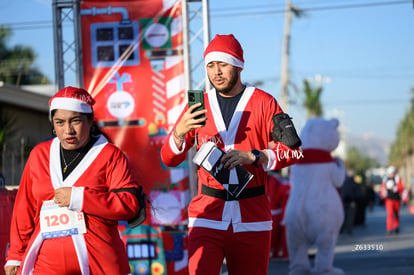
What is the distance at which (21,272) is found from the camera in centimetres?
421

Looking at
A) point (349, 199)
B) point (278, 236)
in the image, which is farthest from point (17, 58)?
point (278, 236)

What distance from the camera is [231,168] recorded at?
4.50 m

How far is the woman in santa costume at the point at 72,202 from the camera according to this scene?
4.12m

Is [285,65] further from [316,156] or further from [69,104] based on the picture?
[69,104]

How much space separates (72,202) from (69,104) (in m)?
0.62

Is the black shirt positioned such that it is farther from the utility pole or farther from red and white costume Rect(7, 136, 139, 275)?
the utility pole

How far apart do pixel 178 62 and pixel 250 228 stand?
3.67 metres

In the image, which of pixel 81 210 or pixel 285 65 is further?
pixel 285 65

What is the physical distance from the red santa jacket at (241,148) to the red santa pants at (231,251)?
0.05 m

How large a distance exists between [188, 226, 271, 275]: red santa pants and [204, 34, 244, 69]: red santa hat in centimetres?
109

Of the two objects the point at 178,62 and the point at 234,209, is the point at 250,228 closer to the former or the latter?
the point at 234,209

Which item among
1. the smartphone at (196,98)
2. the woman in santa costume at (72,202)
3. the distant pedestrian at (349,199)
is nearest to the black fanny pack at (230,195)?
the smartphone at (196,98)

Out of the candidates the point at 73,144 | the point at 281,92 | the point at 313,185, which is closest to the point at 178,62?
the point at 313,185

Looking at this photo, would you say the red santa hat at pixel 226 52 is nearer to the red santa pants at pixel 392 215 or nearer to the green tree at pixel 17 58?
the red santa pants at pixel 392 215
